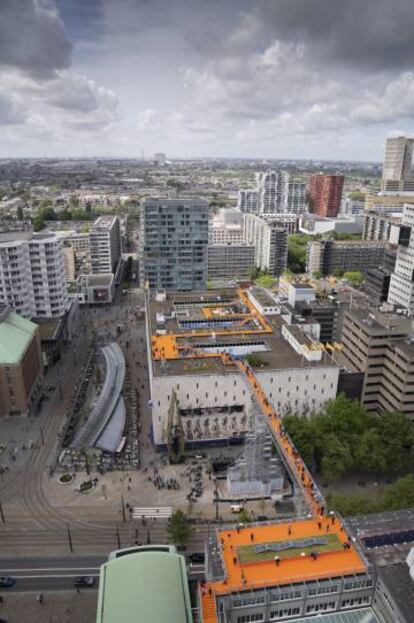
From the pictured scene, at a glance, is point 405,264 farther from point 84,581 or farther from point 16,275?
point 84,581

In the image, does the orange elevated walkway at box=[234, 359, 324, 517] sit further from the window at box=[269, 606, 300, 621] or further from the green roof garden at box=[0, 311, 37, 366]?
the green roof garden at box=[0, 311, 37, 366]

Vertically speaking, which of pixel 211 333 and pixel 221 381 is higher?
pixel 211 333

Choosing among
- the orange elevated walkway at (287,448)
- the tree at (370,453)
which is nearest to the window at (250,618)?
the orange elevated walkway at (287,448)

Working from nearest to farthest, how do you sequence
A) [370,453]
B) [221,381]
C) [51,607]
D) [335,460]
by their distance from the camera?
1. [51,607]
2. [335,460]
3. [370,453]
4. [221,381]

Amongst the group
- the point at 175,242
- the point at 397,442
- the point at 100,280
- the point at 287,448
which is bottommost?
the point at 397,442

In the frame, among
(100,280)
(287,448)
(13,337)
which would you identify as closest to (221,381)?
(287,448)

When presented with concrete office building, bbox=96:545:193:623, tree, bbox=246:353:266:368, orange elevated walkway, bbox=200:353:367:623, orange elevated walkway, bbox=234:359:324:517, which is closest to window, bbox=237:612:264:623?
orange elevated walkway, bbox=200:353:367:623
